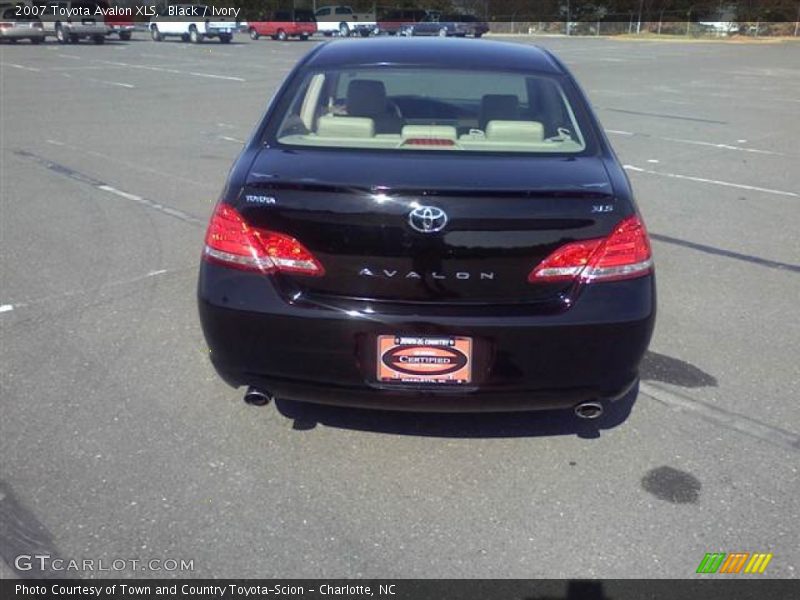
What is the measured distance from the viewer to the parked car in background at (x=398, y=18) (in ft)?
182

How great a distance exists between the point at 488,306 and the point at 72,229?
466cm

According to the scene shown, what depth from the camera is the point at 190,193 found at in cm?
801

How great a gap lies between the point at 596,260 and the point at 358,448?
1.27 meters

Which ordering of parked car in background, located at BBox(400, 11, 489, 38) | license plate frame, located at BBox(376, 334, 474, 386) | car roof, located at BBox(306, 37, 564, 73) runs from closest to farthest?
license plate frame, located at BBox(376, 334, 474, 386), car roof, located at BBox(306, 37, 564, 73), parked car in background, located at BBox(400, 11, 489, 38)

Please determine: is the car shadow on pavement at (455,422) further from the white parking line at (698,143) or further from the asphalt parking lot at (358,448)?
the white parking line at (698,143)

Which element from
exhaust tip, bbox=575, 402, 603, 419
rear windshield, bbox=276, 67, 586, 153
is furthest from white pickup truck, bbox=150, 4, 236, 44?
exhaust tip, bbox=575, 402, 603, 419

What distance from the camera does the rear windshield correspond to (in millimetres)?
3658

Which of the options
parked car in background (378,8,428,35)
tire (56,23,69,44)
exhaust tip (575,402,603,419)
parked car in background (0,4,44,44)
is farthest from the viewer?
parked car in background (378,8,428,35)

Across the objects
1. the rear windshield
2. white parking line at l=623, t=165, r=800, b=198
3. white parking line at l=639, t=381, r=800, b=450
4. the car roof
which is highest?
the car roof

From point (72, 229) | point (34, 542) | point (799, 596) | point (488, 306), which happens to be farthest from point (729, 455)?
point (72, 229)

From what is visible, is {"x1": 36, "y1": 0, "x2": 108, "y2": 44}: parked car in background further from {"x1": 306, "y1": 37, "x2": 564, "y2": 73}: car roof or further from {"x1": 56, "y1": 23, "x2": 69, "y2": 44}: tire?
{"x1": 306, "y1": 37, "x2": 564, "y2": 73}: car roof

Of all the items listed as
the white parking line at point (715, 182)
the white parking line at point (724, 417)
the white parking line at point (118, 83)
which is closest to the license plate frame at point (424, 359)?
the white parking line at point (724, 417)

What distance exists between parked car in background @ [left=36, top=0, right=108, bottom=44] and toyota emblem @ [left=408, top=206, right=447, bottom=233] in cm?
3926

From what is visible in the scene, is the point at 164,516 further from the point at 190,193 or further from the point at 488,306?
the point at 190,193
